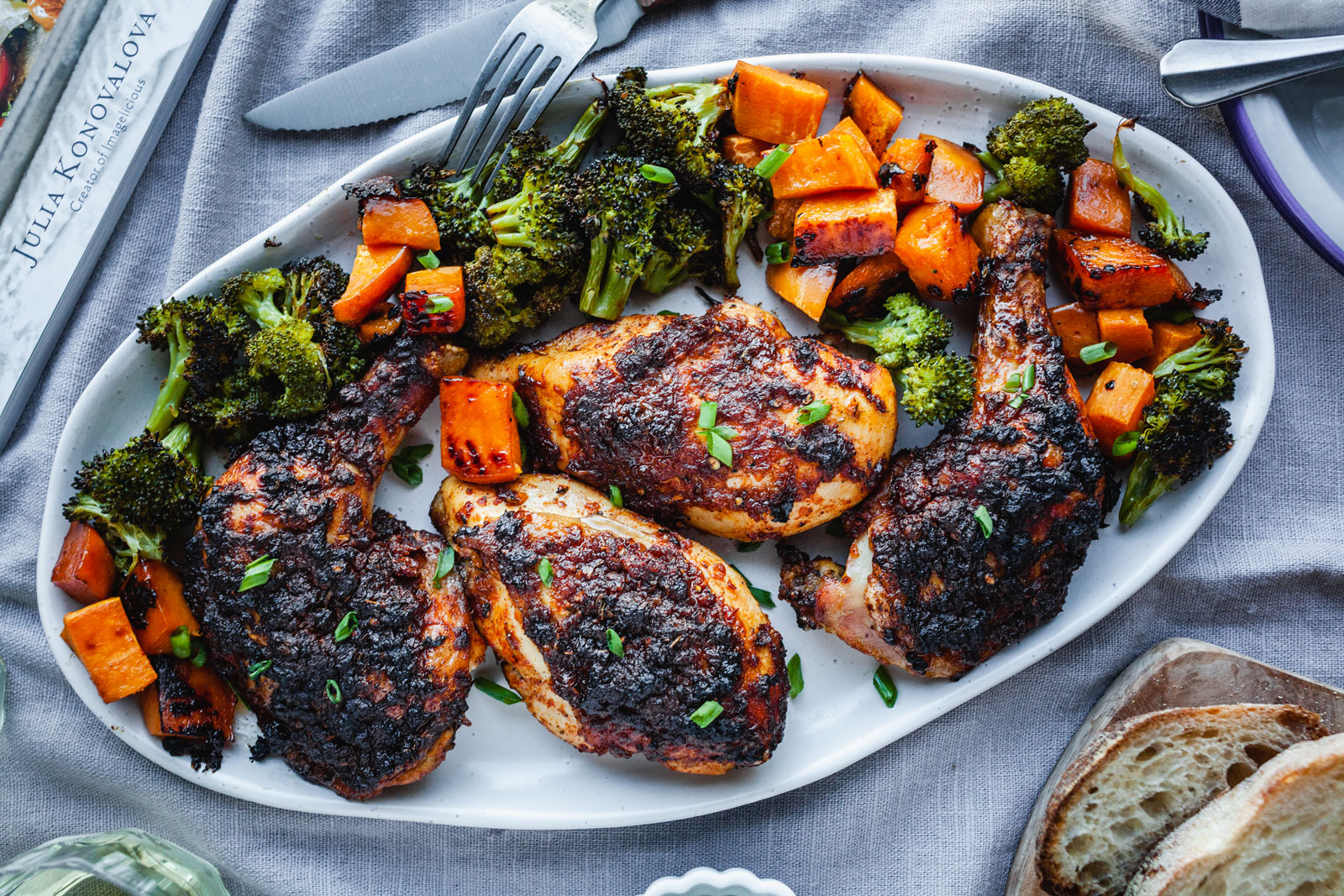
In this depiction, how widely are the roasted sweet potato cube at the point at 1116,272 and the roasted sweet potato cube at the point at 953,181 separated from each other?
35 cm

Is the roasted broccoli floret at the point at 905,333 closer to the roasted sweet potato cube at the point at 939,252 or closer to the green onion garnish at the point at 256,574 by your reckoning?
the roasted sweet potato cube at the point at 939,252

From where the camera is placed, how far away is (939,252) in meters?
3.26

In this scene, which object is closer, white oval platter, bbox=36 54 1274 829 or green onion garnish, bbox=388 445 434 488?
white oval platter, bbox=36 54 1274 829

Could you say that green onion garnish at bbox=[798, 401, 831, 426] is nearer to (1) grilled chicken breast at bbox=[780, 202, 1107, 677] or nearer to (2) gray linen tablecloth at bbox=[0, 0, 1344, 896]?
(1) grilled chicken breast at bbox=[780, 202, 1107, 677]

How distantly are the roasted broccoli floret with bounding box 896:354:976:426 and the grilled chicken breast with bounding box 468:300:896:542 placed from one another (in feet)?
0.34

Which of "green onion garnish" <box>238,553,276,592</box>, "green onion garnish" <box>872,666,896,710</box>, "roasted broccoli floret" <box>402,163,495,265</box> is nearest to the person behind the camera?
"green onion garnish" <box>238,553,276,592</box>

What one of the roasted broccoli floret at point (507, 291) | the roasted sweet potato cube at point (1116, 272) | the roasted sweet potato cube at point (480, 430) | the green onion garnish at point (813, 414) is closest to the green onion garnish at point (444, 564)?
the roasted sweet potato cube at point (480, 430)

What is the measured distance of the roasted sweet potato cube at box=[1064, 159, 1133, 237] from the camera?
3334 mm

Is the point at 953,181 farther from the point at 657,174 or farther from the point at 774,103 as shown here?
the point at 657,174

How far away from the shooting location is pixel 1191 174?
11.0ft

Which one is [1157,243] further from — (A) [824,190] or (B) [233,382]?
(B) [233,382]

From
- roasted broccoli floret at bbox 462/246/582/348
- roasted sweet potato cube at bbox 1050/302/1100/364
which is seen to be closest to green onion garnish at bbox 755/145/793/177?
roasted broccoli floret at bbox 462/246/582/348

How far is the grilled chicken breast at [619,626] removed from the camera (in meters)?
3.06

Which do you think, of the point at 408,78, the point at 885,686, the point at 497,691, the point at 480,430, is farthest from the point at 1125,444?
the point at 408,78
